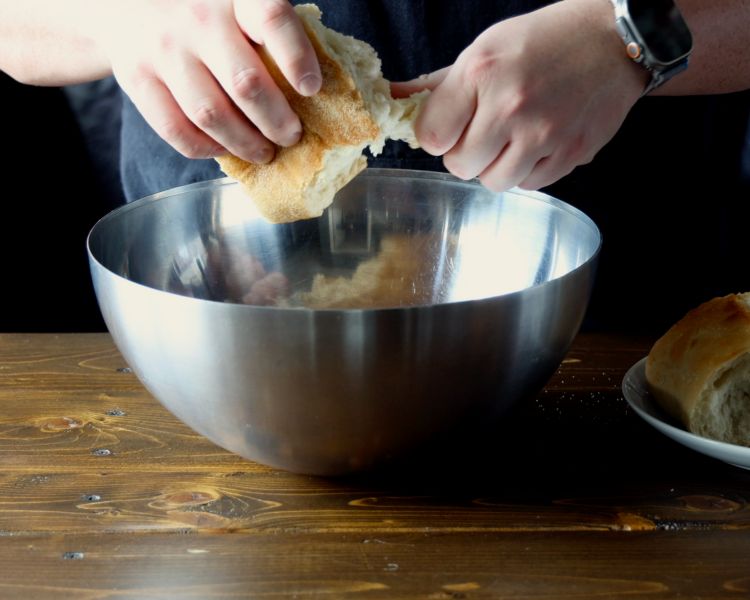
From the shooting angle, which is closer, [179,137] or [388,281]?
[179,137]

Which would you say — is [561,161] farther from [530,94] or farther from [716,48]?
[716,48]

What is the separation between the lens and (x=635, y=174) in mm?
1317

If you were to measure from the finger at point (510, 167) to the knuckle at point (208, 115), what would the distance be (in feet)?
0.90

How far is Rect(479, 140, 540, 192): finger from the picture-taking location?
0.85 m

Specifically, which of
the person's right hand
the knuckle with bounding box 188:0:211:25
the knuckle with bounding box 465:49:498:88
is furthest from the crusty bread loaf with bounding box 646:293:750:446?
the knuckle with bounding box 188:0:211:25

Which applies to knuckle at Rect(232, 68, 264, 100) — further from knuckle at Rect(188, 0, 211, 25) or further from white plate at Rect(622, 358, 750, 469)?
white plate at Rect(622, 358, 750, 469)

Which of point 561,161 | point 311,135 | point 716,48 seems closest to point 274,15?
point 311,135

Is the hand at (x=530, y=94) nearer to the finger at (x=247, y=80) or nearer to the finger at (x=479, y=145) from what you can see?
the finger at (x=479, y=145)

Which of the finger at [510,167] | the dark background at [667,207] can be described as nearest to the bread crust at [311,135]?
the finger at [510,167]

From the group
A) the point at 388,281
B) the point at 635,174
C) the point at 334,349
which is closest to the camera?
the point at 334,349

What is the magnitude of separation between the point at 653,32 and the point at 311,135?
1.13 ft

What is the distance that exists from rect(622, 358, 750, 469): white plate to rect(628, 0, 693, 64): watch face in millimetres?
342

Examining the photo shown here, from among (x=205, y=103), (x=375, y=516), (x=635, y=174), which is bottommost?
(x=375, y=516)

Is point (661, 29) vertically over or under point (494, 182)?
over
